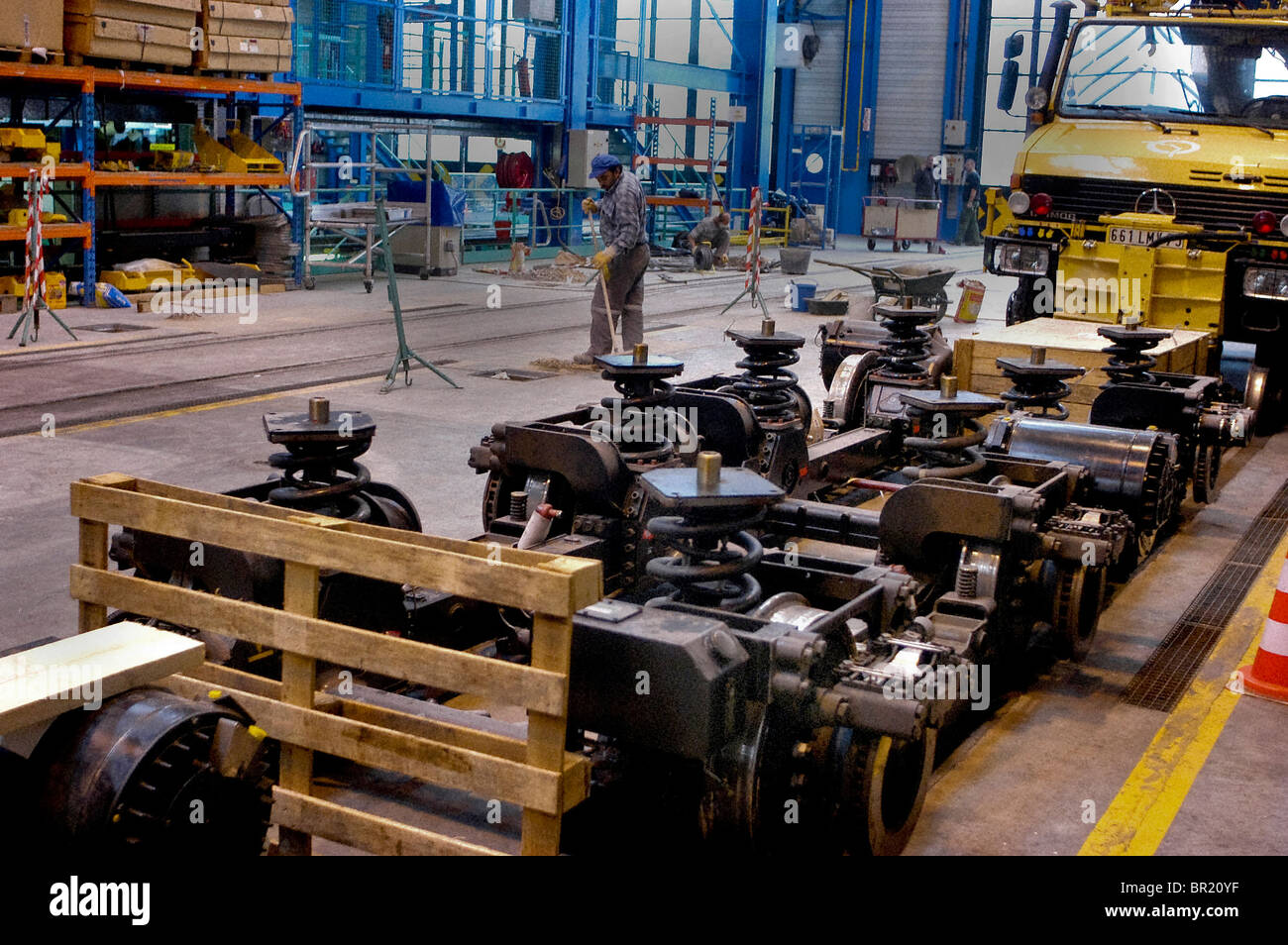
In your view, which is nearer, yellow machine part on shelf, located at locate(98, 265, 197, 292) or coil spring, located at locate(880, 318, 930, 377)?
coil spring, located at locate(880, 318, 930, 377)

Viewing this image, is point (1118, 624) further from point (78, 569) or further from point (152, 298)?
point (152, 298)

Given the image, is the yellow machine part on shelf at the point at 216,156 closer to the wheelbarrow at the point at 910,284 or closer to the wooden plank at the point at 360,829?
the wheelbarrow at the point at 910,284

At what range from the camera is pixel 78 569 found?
3.65 meters

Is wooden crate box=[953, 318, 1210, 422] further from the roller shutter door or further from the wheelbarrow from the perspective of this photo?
the roller shutter door

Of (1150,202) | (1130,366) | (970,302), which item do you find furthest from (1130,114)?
(970,302)

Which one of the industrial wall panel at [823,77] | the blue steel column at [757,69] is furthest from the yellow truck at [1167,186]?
the industrial wall panel at [823,77]

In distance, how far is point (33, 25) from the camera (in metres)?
13.5

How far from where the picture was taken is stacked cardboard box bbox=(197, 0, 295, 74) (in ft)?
51.3

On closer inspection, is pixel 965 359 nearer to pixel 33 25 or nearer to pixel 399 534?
pixel 399 534

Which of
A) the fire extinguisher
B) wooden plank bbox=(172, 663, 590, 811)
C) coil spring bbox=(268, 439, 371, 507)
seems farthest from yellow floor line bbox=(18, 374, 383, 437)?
the fire extinguisher

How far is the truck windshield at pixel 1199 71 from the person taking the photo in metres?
10.6

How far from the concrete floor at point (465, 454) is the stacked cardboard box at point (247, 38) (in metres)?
2.81

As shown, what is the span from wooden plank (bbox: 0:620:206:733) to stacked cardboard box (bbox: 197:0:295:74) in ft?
46.0

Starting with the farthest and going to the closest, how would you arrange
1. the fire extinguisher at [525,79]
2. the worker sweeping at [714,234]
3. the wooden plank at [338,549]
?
1. the worker sweeping at [714,234]
2. the fire extinguisher at [525,79]
3. the wooden plank at [338,549]
